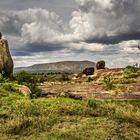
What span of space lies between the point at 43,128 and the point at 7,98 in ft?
38.3

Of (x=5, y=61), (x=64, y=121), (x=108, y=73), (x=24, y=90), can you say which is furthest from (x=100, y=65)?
(x=64, y=121)

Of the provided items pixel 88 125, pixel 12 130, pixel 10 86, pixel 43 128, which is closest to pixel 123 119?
pixel 88 125

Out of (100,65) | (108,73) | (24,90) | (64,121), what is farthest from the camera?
(100,65)

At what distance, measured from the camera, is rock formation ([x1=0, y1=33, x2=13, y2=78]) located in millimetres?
61856

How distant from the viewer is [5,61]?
63.7 m

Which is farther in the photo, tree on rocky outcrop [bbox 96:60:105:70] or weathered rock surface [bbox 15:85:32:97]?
tree on rocky outcrop [bbox 96:60:105:70]

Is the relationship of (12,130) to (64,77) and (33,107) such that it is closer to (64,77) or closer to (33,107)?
(33,107)

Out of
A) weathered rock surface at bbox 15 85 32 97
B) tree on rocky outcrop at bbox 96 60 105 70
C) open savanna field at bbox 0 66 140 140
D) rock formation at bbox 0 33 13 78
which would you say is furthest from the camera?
tree on rocky outcrop at bbox 96 60 105 70

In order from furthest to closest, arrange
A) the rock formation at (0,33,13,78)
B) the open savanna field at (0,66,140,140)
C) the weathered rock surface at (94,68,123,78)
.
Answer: the weathered rock surface at (94,68,123,78) < the rock formation at (0,33,13,78) < the open savanna field at (0,66,140,140)

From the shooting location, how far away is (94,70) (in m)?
108

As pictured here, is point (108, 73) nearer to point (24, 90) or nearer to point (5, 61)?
point (5, 61)

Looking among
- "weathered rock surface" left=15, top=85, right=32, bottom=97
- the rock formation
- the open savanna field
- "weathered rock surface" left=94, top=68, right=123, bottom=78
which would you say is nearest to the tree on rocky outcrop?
"weathered rock surface" left=94, top=68, right=123, bottom=78

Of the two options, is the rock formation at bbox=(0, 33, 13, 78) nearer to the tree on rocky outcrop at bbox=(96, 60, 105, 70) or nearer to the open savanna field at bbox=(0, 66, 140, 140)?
the open savanna field at bbox=(0, 66, 140, 140)

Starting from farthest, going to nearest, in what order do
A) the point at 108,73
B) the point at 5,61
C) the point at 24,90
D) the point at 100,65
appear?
the point at 100,65, the point at 108,73, the point at 5,61, the point at 24,90
